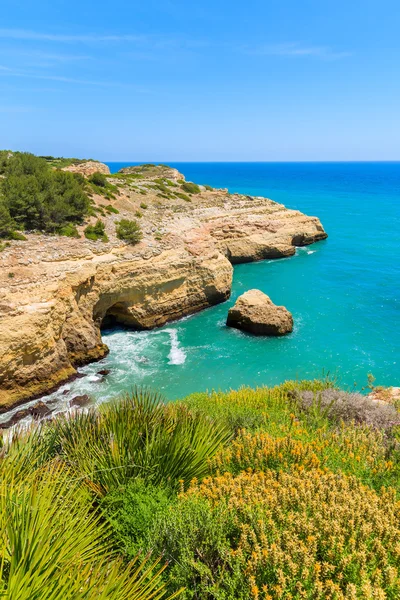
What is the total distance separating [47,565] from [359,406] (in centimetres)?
863

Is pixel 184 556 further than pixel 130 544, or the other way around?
pixel 130 544

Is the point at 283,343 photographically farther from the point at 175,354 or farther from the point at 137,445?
the point at 137,445

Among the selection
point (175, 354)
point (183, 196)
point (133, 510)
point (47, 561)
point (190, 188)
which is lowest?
point (175, 354)

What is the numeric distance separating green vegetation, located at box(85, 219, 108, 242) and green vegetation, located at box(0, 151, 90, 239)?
1.03m

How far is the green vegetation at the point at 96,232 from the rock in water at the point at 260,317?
8.39m

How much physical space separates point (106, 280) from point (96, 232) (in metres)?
4.13

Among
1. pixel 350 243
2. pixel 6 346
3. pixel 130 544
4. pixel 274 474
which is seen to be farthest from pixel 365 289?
pixel 130 544

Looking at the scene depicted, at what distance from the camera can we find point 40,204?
2183cm

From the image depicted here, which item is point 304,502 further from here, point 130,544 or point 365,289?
point 365,289

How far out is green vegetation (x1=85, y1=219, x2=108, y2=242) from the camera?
22.1 metres

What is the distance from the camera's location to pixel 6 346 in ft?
47.9

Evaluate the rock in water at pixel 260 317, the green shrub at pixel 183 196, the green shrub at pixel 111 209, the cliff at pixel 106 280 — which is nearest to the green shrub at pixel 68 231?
the cliff at pixel 106 280

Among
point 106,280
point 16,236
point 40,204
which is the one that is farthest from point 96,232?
point 16,236

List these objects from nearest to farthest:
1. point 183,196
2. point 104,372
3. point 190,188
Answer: point 104,372 → point 183,196 → point 190,188
